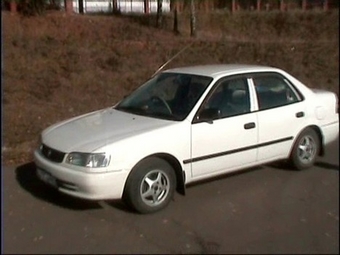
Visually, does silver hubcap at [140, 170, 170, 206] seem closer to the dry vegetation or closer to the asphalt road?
the asphalt road

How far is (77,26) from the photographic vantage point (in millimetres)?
11008

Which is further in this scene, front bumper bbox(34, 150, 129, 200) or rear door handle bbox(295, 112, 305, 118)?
rear door handle bbox(295, 112, 305, 118)

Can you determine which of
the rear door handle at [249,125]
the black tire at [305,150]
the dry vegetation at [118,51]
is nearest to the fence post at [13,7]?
the dry vegetation at [118,51]

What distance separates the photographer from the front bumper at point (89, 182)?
369 centimetres

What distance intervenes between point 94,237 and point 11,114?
465cm

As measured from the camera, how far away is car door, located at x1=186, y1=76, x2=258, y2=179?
4191 mm

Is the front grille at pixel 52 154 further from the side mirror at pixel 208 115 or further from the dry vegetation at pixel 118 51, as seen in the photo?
the dry vegetation at pixel 118 51

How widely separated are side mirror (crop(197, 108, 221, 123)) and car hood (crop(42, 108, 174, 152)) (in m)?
0.32

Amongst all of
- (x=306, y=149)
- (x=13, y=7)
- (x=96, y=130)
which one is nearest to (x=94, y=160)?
(x=96, y=130)

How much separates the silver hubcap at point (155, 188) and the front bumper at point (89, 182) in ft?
0.71

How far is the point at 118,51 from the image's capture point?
38.7ft

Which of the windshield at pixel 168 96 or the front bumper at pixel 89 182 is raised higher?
the windshield at pixel 168 96

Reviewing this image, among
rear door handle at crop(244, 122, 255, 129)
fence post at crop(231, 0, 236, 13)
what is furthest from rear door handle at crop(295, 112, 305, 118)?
fence post at crop(231, 0, 236, 13)

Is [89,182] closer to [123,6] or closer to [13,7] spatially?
[123,6]
